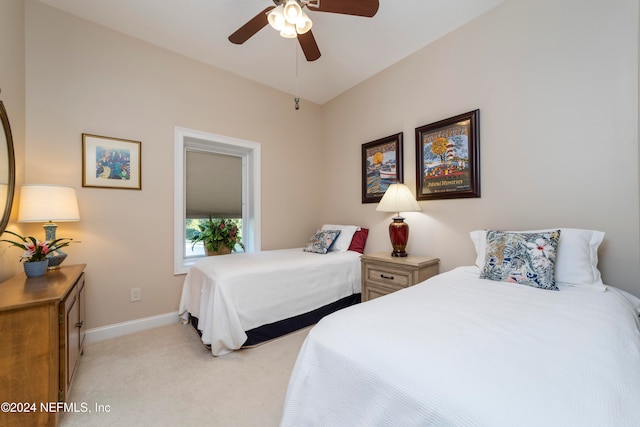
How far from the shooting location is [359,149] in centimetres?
340

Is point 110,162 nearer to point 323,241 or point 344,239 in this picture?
point 323,241

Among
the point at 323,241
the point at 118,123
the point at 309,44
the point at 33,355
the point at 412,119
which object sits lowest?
the point at 33,355

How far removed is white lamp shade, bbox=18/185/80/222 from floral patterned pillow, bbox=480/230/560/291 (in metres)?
3.00

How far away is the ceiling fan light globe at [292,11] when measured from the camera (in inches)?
59.6

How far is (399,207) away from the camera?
2490 millimetres

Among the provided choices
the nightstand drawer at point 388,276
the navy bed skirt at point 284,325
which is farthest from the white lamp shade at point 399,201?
the navy bed skirt at point 284,325

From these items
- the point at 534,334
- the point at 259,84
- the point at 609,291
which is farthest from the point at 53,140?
the point at 609,291

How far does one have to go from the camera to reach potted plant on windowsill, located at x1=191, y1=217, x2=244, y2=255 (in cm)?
312

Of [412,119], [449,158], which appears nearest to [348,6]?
[412,119]

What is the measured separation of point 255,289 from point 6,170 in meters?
1.88

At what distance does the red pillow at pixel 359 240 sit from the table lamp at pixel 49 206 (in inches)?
104

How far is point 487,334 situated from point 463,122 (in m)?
2.00

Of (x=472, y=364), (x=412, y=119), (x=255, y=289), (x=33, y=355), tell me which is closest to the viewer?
(x=472, y=364)

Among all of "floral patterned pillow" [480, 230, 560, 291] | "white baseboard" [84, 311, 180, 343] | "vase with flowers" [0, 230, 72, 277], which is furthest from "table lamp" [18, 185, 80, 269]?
"floral patterned pillow" [480, 230, 560, 291]
